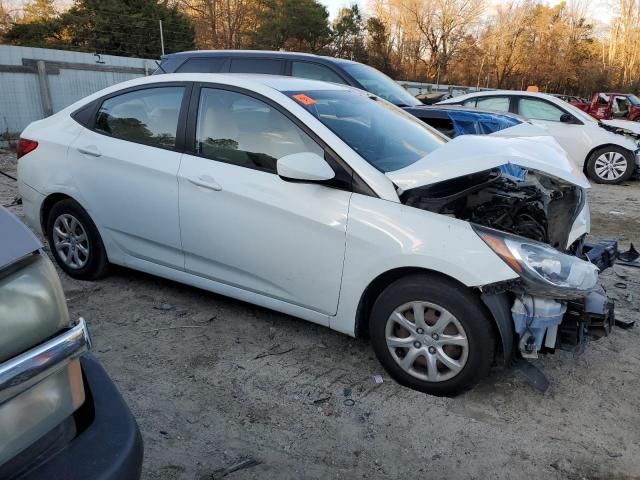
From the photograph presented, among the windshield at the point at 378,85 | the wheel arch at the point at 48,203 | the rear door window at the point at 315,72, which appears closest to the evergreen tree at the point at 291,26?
the windshield at the point at 378,85

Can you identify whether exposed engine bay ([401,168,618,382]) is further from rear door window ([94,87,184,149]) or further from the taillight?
the taillight

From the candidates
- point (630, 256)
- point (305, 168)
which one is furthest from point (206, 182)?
point (630, 256)

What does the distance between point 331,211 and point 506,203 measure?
42.3 inches

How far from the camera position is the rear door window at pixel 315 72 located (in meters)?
6.87

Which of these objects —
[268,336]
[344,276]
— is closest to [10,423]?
[344,276]

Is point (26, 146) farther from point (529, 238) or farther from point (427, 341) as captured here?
point (529, 238)

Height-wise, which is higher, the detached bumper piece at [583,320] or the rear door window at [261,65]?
the rear door window at [261,65]

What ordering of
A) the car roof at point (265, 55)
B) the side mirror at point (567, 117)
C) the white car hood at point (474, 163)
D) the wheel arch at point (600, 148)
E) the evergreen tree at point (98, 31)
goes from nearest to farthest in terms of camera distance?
1. the white car hood at point (474, 163)
2. the car roof at point (265, 55)
3. the wheel arch at point (600, 148)
4. the side mirror at point (567, 117)
5. the evergreen tree at point (98, 31)

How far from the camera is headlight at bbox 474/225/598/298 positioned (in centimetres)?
250

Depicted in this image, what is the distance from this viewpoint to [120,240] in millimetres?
3805

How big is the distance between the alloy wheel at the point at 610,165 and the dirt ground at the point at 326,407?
656 cm

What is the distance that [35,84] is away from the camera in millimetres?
11281

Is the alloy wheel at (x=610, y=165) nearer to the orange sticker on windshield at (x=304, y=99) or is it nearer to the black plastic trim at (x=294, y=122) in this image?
the orange sticker on windshield at (x=304, y=99)

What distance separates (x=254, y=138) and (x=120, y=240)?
1370mm
